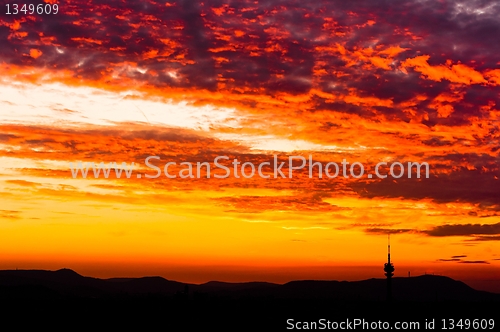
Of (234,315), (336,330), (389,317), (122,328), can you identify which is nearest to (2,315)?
(122,328)

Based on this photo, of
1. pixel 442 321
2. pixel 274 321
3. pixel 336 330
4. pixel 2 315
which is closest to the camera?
pixel 336 330

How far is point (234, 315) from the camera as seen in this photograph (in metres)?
132

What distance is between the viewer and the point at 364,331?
110 meters

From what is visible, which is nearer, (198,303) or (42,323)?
(42,323)

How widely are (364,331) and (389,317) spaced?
33.8 m

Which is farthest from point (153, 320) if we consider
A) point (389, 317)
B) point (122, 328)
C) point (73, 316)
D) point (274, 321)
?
point (389, 317)

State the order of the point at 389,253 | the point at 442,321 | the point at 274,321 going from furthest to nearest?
the point at 389,253, the point at 442,321, the point at 274,321

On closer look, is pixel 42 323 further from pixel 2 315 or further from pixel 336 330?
pixel 336 330

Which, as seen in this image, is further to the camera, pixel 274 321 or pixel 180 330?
pixel 274 321

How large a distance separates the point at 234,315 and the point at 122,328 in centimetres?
2801

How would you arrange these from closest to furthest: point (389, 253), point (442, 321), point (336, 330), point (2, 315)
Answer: point (336, 330) → point (2, 315) → point (442, 321) → point (389, 253)

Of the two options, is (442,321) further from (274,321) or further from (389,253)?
(389,253)

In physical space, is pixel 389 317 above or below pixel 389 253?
below

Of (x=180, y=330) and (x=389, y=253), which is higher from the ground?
(x=389, y=253)
